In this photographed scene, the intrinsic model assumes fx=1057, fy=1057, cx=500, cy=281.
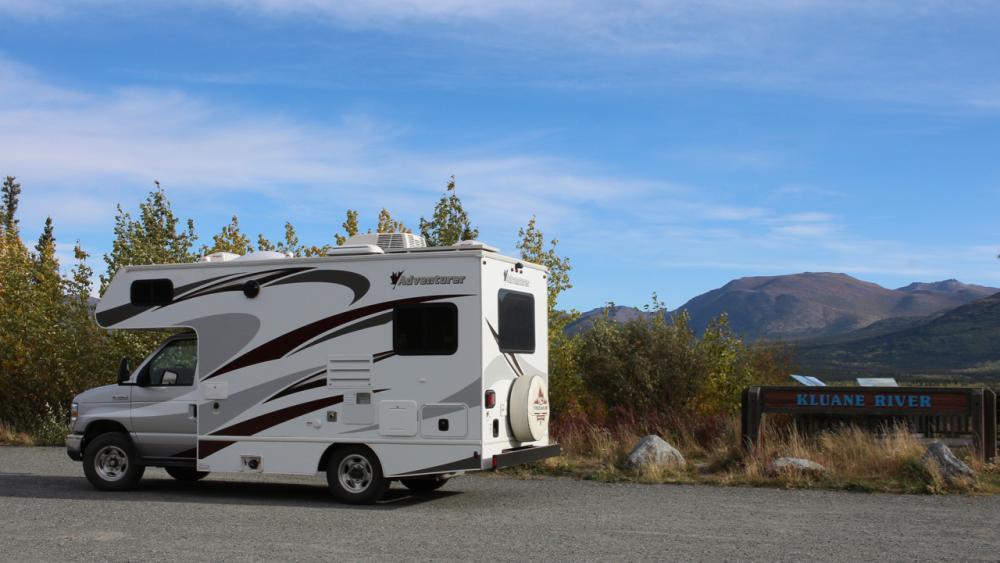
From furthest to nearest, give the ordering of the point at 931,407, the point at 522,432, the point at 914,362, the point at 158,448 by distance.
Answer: the point at 914,362 → the point at 931,407 → the point at 158,448 → the point at 522,432

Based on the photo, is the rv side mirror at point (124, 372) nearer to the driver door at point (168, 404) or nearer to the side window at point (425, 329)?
the driver door at point (168, 404)

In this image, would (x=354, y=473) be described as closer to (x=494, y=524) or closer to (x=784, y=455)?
(x=494, y=524)

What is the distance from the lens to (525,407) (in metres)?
12.4

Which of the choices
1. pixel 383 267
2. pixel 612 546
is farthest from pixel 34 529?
pixel 612 546

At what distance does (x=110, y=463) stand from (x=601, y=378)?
9126 millimetres

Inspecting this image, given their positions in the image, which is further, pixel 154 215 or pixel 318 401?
pixel 154 215

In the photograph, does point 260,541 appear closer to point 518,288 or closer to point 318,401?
point 318,401

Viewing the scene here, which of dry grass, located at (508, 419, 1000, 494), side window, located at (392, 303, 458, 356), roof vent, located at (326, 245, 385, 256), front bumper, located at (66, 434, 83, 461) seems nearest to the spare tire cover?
side window, located at (392, 303, 458, 356)

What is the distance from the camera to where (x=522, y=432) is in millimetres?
12422

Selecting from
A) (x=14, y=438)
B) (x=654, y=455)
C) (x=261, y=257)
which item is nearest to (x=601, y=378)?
(x=654, y=455)

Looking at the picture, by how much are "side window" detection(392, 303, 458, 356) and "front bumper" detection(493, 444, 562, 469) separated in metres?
1.34

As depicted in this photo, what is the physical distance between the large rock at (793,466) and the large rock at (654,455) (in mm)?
1407

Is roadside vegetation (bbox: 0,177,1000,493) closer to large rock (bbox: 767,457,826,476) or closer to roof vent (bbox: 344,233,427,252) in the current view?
large rock (bbox: 767,457,826,476)

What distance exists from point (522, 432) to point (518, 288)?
5.84 feet
